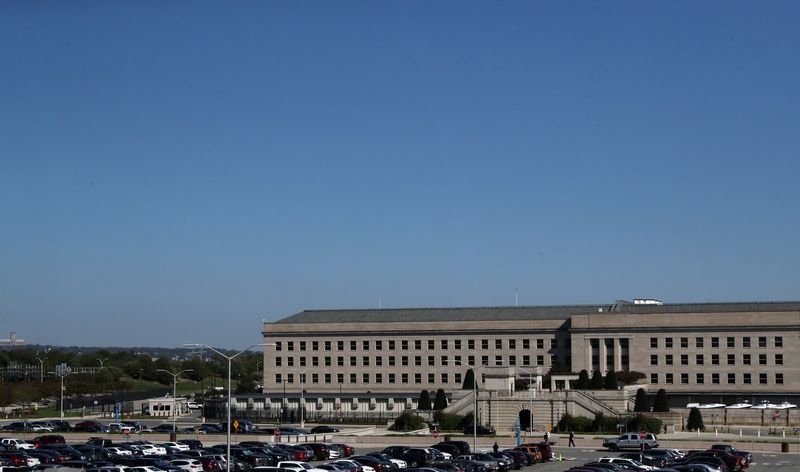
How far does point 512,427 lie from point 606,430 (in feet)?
30.5

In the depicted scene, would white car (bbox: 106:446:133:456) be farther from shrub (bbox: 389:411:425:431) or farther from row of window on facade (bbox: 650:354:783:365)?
row of window on facade (bbox: 650:354:783:365)

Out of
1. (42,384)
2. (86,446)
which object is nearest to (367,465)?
(86,446)

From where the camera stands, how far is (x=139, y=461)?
6838 cm

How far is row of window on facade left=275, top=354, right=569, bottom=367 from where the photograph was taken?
485 feet

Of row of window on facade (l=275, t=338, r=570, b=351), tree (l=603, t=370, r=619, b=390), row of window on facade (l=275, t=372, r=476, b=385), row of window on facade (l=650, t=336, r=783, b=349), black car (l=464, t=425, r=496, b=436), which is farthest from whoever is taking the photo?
row of window on facade (l=275, t=372, r=476, b=385)

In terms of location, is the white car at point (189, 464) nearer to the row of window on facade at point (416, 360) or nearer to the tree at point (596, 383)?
the tree at point (596, 383)

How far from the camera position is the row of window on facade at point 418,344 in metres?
148

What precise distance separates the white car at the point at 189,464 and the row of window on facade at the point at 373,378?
79.7 meters

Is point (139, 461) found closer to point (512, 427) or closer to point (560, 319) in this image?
point (512, 427)

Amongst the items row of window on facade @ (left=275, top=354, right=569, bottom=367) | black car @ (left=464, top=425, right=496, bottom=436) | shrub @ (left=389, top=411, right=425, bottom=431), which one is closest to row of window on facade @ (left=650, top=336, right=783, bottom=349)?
row of window on facade @ (left=275, top=354, right=569, bottom=367)

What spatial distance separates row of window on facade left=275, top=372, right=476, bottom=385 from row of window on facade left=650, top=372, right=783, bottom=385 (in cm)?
2658

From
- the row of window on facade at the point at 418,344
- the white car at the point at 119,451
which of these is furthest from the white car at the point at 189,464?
the row of window on facade at the point at 418,344

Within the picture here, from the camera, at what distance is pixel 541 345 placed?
14738 centimetres

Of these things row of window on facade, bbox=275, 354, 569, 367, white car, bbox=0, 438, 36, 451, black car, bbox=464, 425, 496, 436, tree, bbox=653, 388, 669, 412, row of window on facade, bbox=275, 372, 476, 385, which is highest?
row of window on facade, bbox=275, 354, 569, 367
